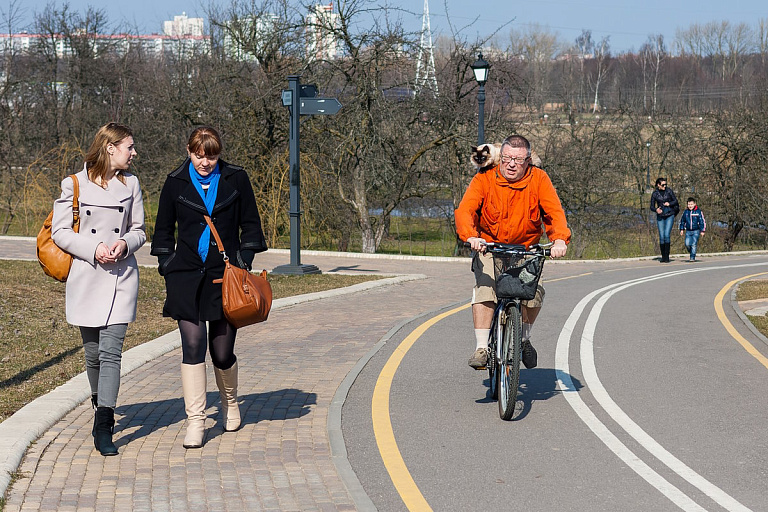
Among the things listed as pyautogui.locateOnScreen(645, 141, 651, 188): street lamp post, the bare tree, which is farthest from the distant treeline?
the bare tree

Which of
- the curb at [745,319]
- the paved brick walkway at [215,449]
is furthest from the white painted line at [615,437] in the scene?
the curb at [745,319]

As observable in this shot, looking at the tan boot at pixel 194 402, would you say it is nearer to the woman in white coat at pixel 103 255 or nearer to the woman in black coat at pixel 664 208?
the woman in white coat at pixel 103 255

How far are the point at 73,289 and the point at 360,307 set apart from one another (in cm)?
756

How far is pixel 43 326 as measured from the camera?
34.7ft

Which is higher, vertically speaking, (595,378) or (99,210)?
(99,210)

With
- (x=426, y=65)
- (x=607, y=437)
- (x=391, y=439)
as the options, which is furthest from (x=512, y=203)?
(x=426, y=65)

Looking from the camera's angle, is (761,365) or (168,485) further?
(761,365)

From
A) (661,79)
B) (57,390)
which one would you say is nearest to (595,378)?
(57,390)

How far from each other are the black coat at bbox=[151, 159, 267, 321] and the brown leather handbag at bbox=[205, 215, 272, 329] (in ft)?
0.18

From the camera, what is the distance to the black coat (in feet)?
18.9

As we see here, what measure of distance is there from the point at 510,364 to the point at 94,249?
2.78 m

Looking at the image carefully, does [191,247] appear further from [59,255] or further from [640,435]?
[640,435]

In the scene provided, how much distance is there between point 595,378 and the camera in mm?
8273

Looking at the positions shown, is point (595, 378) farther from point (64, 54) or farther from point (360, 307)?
point (64, 54)
